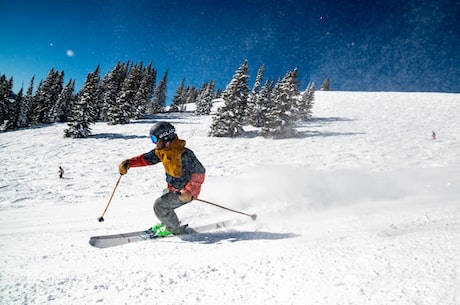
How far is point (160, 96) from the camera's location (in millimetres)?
75938

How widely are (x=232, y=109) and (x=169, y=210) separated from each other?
28.8m

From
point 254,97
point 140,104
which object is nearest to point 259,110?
point 254,97

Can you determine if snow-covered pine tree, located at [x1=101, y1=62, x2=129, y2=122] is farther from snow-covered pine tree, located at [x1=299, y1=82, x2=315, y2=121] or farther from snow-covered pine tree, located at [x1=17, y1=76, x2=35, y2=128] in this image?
snow-covered pine tree, located at [x1=299, y1=82, x2=315, y2=121]

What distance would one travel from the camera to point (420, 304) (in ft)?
6.86

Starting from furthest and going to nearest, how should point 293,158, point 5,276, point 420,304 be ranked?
point 293,158, point 5,276, point 420,304

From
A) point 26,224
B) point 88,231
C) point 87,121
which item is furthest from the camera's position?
point 87,121

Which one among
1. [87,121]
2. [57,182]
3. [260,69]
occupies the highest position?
[260,69]

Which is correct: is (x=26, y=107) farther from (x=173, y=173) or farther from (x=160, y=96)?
(x=173, y=173)

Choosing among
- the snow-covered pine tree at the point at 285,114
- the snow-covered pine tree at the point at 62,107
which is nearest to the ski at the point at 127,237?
the snow-covered pine tree at the point at 285,114

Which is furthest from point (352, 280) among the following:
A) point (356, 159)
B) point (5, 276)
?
point (356, 159)

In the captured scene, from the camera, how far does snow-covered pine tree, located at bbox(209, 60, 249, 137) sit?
107ft

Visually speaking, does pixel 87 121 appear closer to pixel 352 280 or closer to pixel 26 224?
pixel 26 224

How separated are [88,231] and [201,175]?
2631mm

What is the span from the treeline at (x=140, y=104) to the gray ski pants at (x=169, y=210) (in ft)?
84.7
